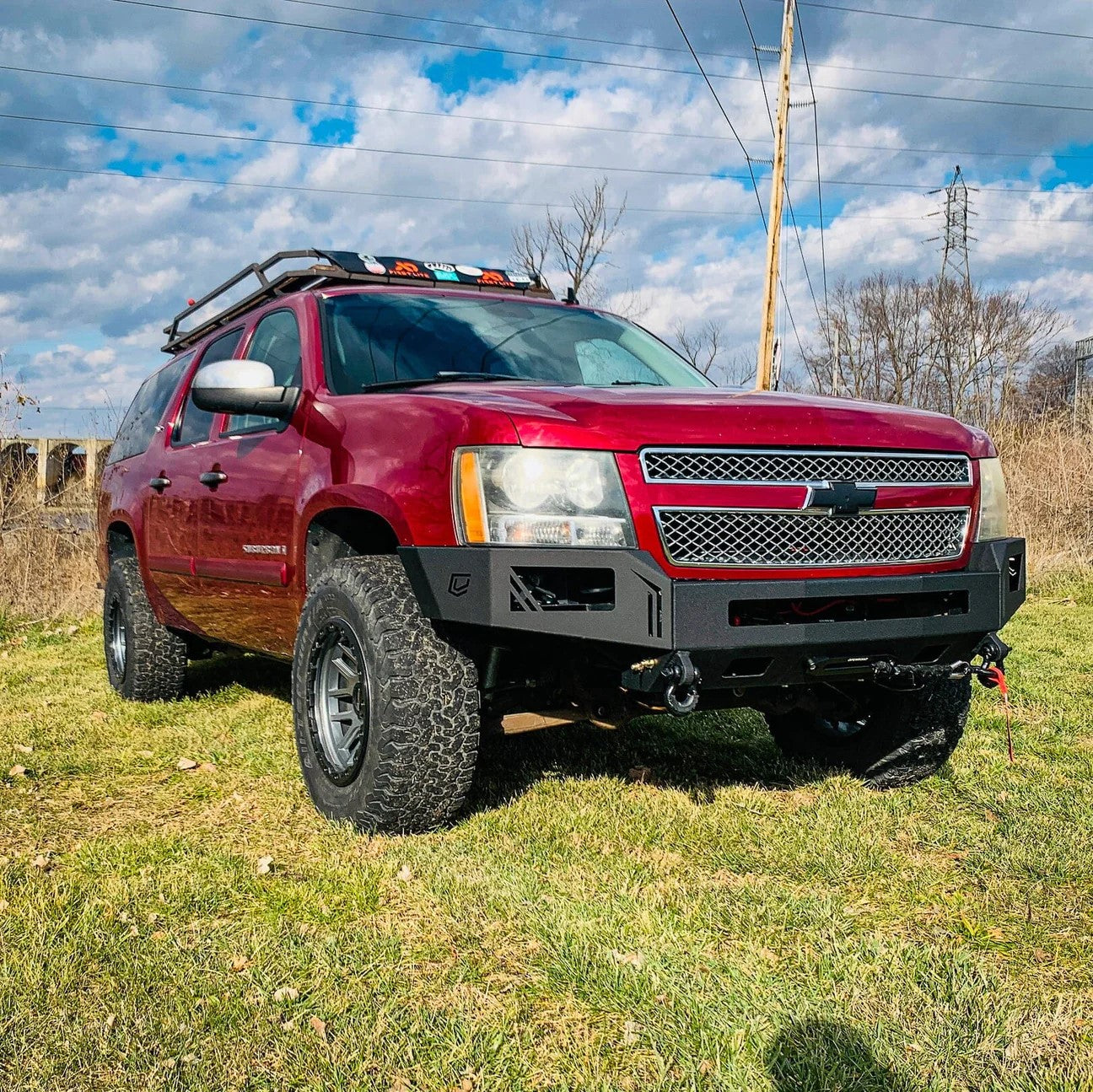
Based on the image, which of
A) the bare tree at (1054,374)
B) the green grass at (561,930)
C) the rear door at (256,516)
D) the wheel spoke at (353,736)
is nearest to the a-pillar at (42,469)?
the rear door at (256,516)

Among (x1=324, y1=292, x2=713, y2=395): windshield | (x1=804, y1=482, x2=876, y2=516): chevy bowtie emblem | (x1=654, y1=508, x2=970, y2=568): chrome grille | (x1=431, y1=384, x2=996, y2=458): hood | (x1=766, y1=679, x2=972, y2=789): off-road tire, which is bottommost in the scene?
(x1=766, y1=679, x2=972, y2=789): off-road tire

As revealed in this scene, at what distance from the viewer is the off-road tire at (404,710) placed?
341cm

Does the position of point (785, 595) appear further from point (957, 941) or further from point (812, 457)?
point (957, 941)

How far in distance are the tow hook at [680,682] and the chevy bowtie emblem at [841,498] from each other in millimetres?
630

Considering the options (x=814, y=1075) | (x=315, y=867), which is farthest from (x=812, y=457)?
(x=315, y=867)

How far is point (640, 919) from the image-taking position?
2.98m

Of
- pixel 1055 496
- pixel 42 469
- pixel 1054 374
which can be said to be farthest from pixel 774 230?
pixel 1054 374

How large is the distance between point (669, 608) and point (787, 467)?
2.02 ft

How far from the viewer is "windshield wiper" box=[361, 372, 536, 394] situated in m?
4.00

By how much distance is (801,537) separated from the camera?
10.6ft

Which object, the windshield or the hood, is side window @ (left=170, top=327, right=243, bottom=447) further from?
the hood

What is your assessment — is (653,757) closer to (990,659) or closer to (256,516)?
(990,659)

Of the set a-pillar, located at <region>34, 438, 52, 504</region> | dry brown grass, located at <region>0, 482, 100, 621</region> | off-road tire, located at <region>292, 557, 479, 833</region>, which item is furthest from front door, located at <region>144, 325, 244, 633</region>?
a-pillar, located at <region>34, 438, 52, 504</region>

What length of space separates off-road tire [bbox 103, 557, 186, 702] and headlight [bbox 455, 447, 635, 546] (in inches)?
141
